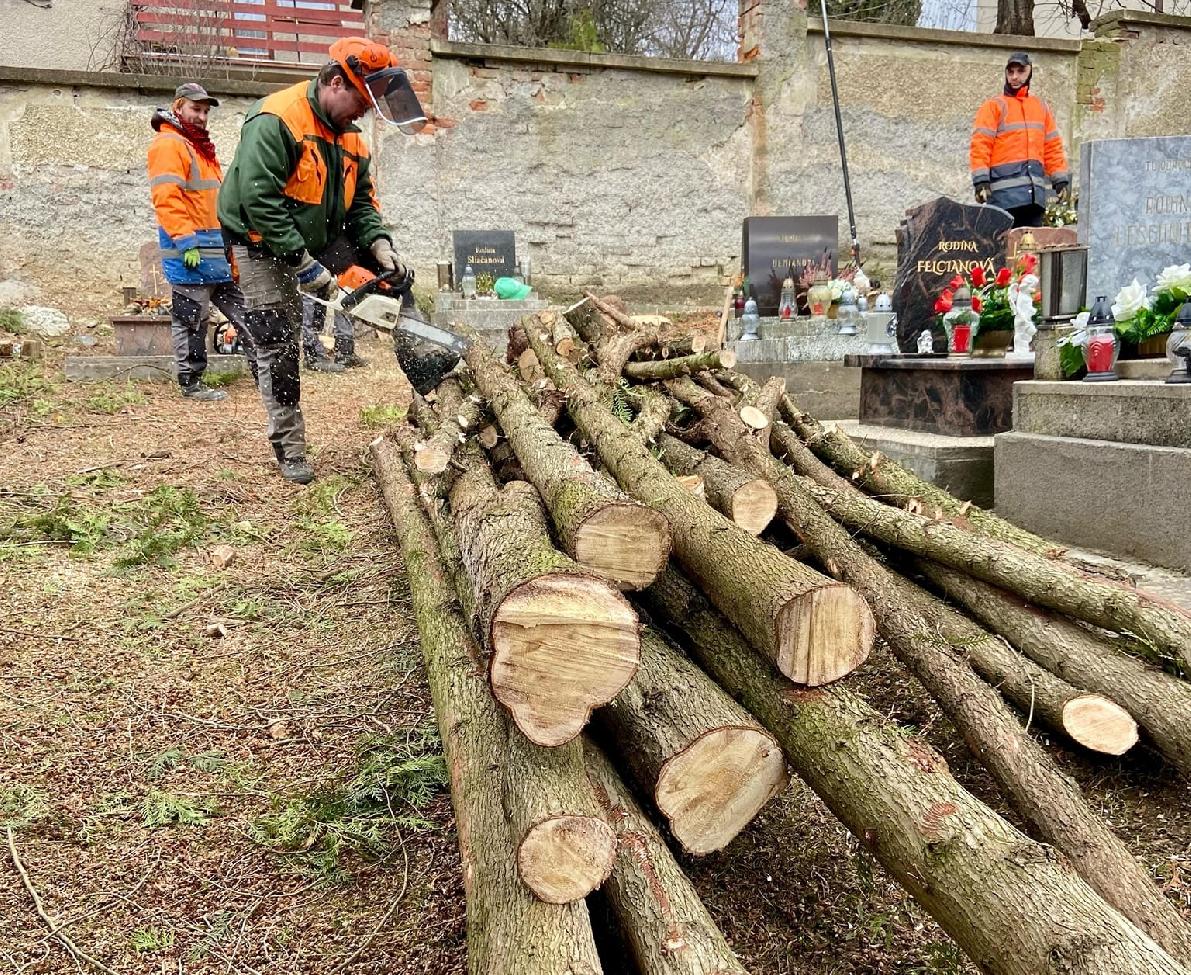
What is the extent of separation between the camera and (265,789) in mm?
2615

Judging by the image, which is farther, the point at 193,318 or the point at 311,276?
the point at 193,318

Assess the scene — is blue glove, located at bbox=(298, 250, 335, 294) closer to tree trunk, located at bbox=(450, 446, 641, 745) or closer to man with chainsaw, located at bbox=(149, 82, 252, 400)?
man with chainsaw, located at bbox=(149, 82, 252, 400)

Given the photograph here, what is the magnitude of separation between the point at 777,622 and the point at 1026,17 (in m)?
15.9

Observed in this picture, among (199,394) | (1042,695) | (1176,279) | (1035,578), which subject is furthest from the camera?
(199,394)

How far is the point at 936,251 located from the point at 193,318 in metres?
5.44

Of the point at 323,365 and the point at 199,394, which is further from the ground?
the point at 323,365

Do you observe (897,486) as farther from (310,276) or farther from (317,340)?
(317,340)

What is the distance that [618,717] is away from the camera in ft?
7.42

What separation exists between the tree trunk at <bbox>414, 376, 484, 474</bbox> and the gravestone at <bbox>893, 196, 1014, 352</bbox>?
10.5 feet

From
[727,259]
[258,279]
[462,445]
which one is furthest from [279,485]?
[727,259]

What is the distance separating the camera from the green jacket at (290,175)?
15.3ft

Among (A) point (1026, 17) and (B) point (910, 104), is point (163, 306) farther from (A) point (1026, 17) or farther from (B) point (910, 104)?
(A) point (1026, 17)

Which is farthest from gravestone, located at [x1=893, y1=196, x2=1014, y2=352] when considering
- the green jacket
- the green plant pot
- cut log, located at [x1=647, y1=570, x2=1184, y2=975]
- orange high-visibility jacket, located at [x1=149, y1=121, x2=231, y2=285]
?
orange high-visibility jacket, located at [x1=149, y1=121, x2=231, y2=285]

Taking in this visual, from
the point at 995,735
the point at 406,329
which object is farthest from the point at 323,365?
the point at 995,735
